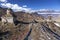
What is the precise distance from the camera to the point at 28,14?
28.3m

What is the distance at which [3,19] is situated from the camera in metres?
14.7

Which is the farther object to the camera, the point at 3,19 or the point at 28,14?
the point at 28,14

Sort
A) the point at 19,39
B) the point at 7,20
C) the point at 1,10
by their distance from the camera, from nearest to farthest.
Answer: the point at 19,39, the point at 7,20, the point at 1,10

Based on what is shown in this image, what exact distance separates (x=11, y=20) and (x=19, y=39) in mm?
7662

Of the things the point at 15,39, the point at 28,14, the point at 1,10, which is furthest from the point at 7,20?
the point at 28,14

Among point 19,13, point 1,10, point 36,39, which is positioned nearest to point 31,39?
point 36,39

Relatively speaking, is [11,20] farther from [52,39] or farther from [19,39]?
[19,39]

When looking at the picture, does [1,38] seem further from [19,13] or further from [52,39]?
[19,13]

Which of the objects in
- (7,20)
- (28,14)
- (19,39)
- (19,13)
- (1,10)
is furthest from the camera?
(19,13)

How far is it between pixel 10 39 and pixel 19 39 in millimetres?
561

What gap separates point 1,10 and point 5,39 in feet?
56.8

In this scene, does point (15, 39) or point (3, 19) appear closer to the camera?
point (15, 39)

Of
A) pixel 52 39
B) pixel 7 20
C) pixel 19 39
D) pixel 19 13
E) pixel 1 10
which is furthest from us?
pixel 19 13

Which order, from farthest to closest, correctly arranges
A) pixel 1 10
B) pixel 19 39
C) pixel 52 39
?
1. pixel 1 10
2. pixel 52 39
3. pixel 19 39
